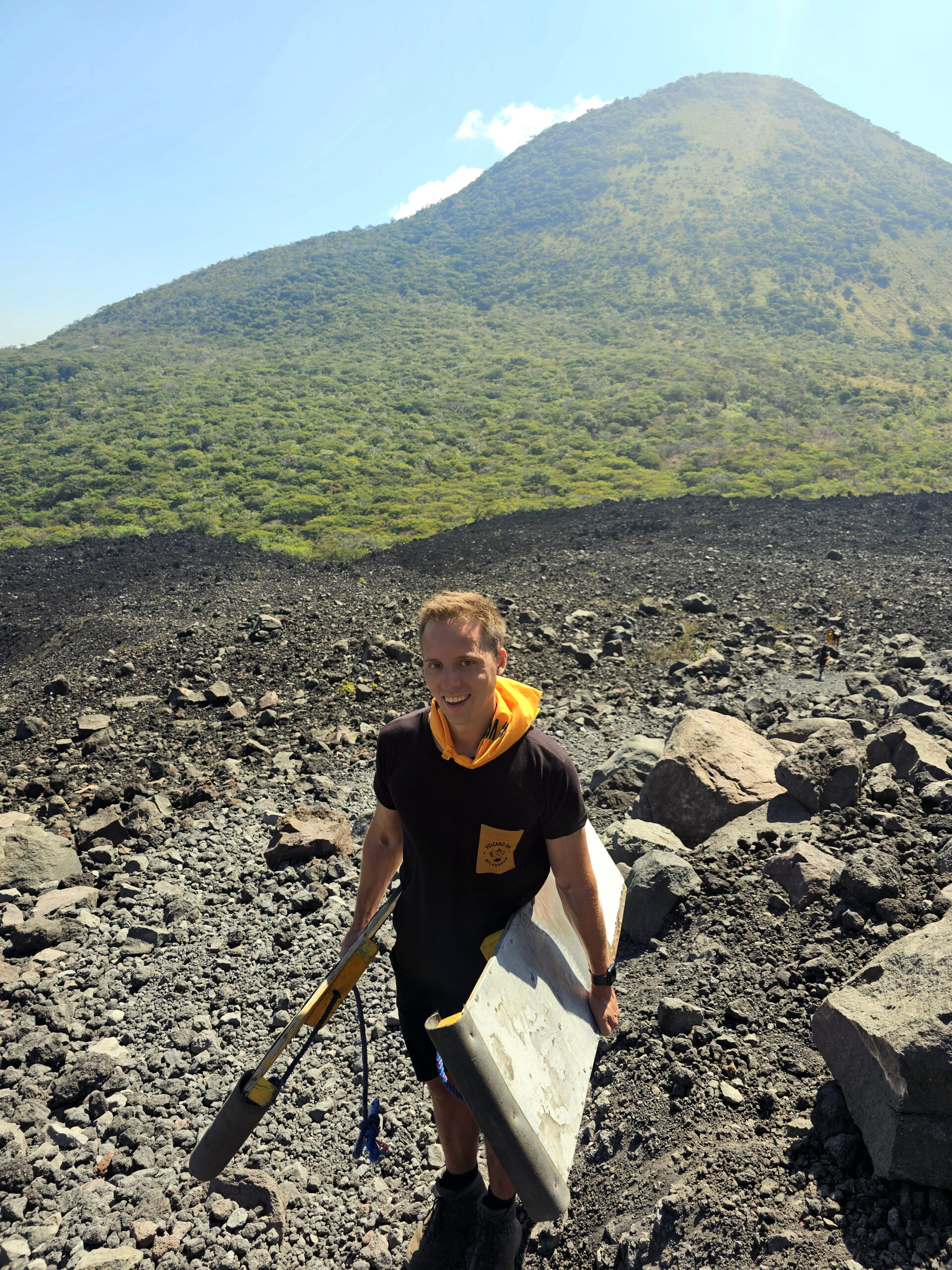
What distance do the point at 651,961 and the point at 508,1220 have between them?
1.56 metres

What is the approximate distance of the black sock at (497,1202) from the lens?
95.1 inches

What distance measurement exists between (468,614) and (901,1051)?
1837 millimetres

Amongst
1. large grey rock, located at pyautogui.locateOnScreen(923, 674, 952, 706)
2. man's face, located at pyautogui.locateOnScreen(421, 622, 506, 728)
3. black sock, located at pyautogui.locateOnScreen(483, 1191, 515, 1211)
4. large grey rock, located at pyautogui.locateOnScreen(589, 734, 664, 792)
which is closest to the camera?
man's face, located at pyautogui.locateOnScreen(421, 622, 506, 728)

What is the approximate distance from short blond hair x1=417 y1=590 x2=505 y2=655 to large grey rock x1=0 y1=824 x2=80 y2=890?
4.39 meters

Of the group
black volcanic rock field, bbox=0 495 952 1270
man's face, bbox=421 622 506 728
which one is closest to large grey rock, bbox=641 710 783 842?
black volcanic rock field, bbox=0 495 952 1270

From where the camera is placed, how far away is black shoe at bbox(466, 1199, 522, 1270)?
241 centimetres

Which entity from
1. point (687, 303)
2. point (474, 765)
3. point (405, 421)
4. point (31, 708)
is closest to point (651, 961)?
point (474, 765)

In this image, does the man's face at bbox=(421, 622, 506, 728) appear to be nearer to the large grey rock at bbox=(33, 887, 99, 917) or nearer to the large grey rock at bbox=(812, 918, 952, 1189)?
the large grey rock at bbox=(812, 918, 952, 1189)

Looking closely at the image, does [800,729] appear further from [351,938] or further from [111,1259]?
[111,1259]

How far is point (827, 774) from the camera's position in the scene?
4270 mm

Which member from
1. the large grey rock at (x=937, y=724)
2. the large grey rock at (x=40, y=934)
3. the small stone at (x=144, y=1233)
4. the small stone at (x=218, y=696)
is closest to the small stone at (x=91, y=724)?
the small stone at (x=218, y=696)

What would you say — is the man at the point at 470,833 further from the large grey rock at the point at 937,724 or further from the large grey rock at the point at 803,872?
the large grey rock at the point at 937,724

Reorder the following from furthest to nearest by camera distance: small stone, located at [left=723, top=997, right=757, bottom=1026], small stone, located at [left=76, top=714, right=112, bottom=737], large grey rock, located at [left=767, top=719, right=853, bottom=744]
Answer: small stone, located at [left=76, top=714, right=112, bottom=737] → large grey rock, located at [left=767, top=719, right=853, bottom=744] → small stone, located at [left=723, top=997, right=757, bottom=1026]

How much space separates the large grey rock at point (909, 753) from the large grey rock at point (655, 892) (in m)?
1.57
